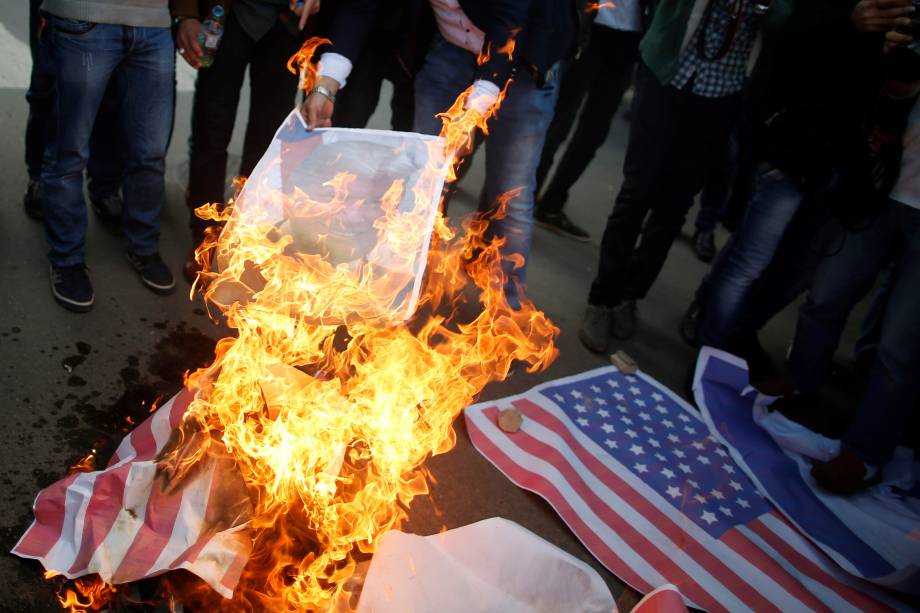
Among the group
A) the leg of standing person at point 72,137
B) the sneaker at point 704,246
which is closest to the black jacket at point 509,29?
the leg of standing person at point 72,137

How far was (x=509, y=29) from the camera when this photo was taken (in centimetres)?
289

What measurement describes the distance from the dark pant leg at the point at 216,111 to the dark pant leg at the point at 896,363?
10.4 feet

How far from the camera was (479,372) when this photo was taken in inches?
131

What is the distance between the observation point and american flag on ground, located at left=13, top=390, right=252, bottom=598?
6.15 ft

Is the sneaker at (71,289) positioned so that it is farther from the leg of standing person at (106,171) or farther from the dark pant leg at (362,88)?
the dark pant leg at (362,88)

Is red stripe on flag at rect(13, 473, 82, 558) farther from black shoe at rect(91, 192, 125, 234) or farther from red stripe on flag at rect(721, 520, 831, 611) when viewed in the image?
red stripe on flag at rect(721, 520, 831, 611)

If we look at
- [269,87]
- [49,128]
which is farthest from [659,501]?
[49,128]

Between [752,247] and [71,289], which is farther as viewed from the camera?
[752,247]

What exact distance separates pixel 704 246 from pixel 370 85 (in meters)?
3.79

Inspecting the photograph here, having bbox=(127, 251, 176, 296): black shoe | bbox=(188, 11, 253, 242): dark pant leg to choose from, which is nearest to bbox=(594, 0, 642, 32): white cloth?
bbox=(188, 11, 253, 242): dark pant leg

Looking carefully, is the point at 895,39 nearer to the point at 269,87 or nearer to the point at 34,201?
the point at 269,87

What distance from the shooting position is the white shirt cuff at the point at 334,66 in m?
2.73

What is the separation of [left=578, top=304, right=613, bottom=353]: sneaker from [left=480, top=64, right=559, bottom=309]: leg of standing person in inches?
24.7

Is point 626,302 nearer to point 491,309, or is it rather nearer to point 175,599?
point 491,309
